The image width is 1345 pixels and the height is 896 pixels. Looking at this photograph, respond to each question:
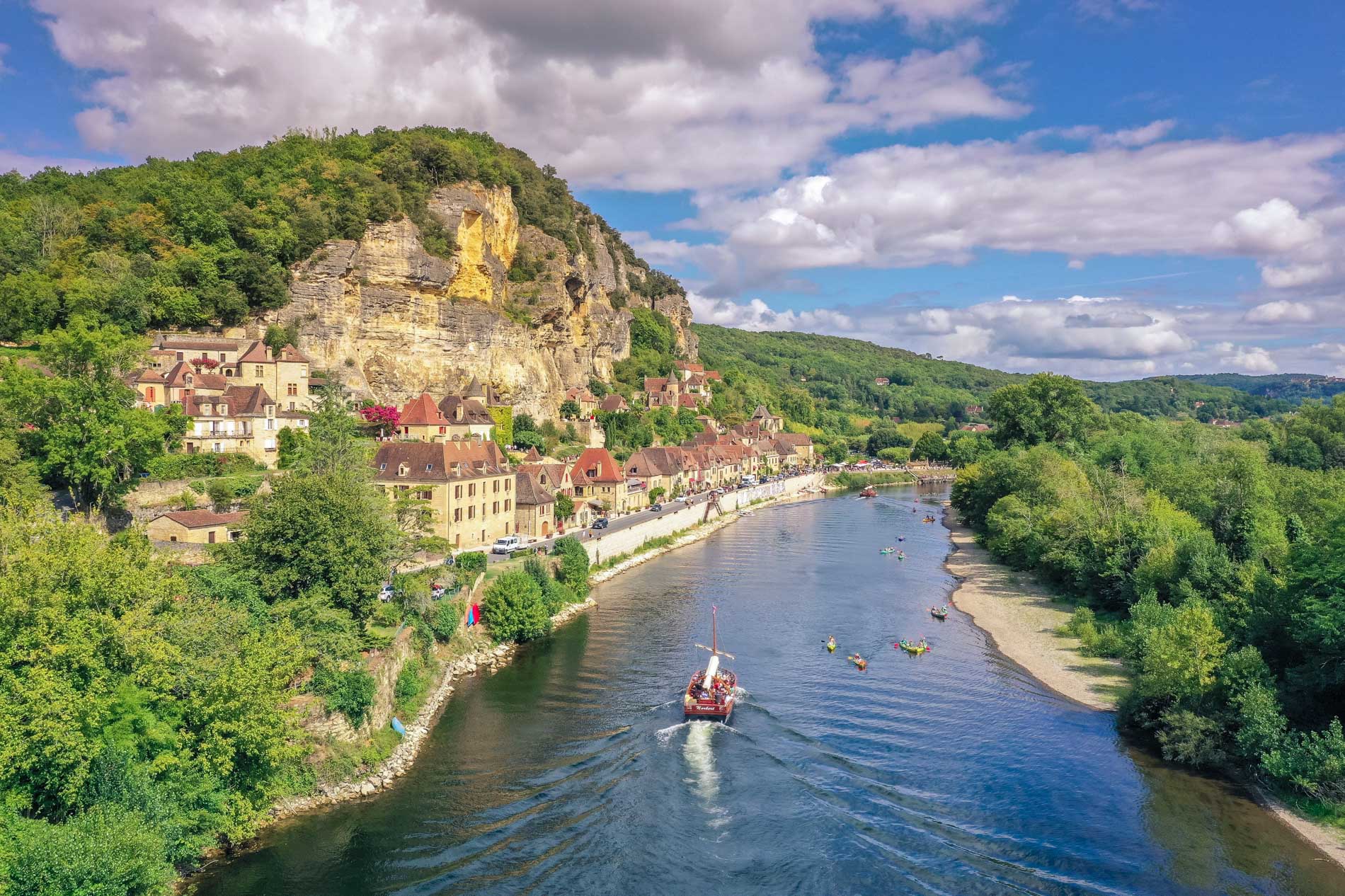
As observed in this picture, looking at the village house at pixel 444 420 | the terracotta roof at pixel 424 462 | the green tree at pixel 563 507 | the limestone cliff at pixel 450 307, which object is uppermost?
the limestone cliff at pixel 450 307

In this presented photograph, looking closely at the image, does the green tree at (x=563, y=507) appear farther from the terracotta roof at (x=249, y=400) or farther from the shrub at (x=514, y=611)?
the terracotta roof at (x=249, y=400)

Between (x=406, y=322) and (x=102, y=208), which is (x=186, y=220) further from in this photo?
(x=406, y=322)

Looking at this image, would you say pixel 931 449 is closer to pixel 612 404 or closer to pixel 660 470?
pixel 612 404

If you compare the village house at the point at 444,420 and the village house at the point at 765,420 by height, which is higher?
the village house at the point at 765,420

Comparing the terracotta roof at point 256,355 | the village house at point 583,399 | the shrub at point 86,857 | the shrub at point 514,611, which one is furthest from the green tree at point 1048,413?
the shrub at point 86,857

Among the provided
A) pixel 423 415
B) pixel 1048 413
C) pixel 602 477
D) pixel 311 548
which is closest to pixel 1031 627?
pixel 311 548

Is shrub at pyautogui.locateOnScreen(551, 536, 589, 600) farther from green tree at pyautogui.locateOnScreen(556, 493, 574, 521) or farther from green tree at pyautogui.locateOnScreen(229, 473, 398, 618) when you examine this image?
green tree at pyautogui.locateOnScreen(229, 473, 398, 618)

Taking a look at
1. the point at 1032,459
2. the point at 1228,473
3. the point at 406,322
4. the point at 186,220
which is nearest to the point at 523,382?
the point at 406,322
